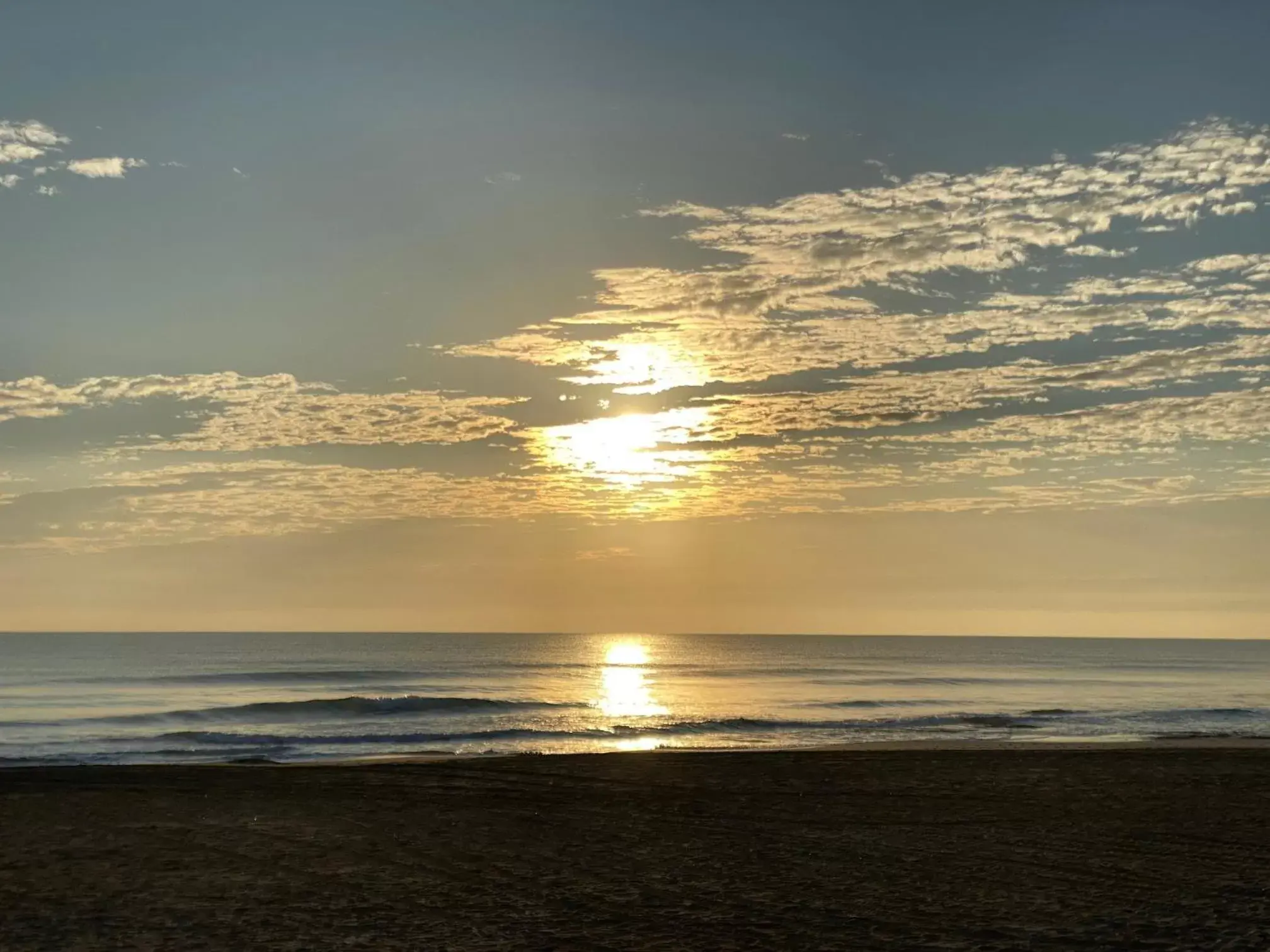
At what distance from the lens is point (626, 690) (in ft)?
252

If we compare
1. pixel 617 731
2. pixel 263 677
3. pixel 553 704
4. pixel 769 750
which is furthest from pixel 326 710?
pixel 263 677

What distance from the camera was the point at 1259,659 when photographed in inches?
6255

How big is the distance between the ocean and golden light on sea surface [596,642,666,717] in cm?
40

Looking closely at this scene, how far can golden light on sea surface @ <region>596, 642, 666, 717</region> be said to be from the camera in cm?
5534

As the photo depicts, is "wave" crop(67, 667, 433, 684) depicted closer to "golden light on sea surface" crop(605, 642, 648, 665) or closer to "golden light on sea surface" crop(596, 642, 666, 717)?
"golden light on sea surface" crop(596, 642, 666, 717)

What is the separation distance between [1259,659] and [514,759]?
160 metres

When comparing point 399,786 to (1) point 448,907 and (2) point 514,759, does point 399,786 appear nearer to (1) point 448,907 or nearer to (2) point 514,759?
(2) point 514,759

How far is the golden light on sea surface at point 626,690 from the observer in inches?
2179

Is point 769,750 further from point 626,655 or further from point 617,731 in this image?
point 626,655

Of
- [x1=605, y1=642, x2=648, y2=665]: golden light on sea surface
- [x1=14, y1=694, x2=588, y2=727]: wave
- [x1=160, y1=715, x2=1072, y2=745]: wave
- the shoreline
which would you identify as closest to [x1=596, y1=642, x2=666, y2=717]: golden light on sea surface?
[x1=605, y1=642, x2=648, y2=665]: golden light on sea surface

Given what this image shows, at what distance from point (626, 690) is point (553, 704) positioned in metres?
18.5

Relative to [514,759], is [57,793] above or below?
below

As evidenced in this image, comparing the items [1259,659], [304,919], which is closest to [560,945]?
[304,919]

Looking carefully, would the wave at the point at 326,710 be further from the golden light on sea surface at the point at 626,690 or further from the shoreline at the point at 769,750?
the shoreline at the point at 769,750
